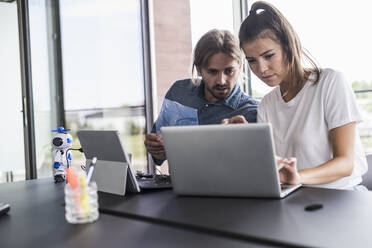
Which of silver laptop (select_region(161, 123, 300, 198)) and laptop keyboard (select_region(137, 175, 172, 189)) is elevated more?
silver laptop (select_region(161, 123, 300, 198))

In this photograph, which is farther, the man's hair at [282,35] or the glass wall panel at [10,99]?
the glass wall panel at [10,99]

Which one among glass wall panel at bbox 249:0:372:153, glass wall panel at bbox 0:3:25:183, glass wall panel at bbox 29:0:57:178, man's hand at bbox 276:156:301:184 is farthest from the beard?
glass wall panel at bbox 0:3:25:183

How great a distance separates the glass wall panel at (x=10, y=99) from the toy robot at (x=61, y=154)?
2210mm

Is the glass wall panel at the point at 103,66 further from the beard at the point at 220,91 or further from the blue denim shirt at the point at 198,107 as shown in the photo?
the beard at the point at 220,91

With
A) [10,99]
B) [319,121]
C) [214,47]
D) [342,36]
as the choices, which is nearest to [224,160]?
[319,121]

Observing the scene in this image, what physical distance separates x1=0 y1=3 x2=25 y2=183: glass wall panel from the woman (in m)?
2.70

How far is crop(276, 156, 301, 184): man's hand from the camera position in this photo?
1.15 meters

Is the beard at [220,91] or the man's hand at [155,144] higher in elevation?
the beard at [220,91]

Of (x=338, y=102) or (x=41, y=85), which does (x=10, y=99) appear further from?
(x=338, y=102)

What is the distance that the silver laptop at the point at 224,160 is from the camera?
40.9 inches

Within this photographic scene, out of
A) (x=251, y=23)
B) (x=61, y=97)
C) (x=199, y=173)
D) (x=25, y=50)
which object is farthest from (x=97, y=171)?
(x=25, y=50)

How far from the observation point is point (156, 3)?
384cm

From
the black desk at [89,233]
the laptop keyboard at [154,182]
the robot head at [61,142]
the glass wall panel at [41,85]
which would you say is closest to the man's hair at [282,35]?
the laptop keyboard at [154,182]

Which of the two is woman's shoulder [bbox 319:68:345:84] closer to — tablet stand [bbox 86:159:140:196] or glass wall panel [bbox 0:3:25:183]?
tablet stand [bbox 86:159:140:196]
